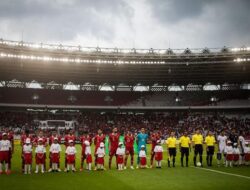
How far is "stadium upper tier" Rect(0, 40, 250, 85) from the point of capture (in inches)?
1747

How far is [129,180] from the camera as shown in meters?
14.4

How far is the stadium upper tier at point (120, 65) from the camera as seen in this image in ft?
146

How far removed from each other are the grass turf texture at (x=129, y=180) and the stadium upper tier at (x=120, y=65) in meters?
30.0

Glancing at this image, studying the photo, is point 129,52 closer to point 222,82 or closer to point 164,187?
point 222,82

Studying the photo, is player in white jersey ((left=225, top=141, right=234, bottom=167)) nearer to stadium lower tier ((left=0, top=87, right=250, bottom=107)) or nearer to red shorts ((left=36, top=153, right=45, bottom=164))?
red shorts ((left=36, top=153, right=45, bottom=164))

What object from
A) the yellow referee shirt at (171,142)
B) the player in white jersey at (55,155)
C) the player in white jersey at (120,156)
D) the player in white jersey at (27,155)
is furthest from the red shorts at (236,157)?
the player in white jersey at (27,155)

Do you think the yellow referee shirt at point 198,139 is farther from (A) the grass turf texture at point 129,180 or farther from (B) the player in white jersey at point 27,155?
(B) the player in white jersey at point 27,155

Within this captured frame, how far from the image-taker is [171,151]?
63.5ft

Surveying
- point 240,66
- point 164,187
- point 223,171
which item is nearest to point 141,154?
point 223,171

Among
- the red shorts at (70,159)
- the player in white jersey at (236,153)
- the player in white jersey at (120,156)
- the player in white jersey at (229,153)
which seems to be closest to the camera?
the red shorts at (70,159)

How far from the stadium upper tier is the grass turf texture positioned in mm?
29984

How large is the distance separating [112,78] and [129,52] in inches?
425

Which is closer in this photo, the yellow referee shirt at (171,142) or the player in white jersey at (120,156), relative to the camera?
the player in white jersey at (120,156)

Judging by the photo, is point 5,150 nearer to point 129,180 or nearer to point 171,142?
point 129,180
